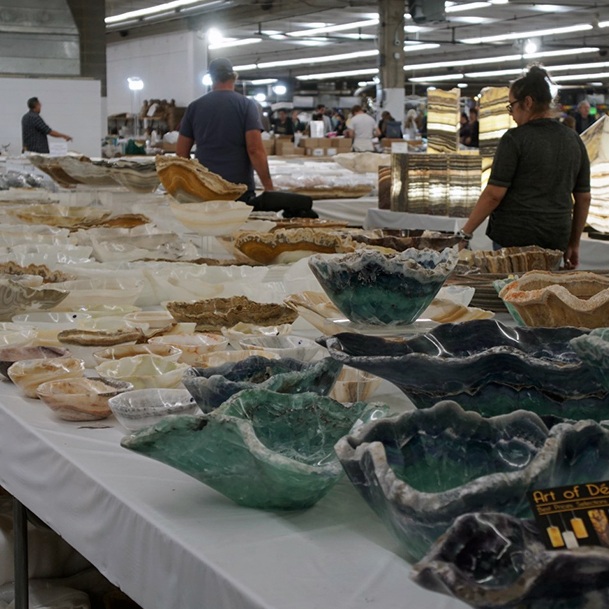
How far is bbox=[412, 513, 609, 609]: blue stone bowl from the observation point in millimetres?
626

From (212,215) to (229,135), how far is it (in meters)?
1.84

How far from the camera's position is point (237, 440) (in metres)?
Answer: 0.93

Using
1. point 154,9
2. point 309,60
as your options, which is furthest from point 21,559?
point 309,60

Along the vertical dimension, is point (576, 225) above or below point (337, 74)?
below

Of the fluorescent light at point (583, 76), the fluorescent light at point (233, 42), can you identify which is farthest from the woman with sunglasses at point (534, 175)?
the fluorescent light at point (583, 76)

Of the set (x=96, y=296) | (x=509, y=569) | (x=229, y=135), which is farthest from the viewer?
(x=229, y=135)

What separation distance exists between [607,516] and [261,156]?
4.16 m

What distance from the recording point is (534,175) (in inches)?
142

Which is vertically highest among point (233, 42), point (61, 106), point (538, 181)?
point (233, 42)

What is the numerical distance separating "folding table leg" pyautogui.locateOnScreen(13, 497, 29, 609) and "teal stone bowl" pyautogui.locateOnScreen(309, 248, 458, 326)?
0.54 metres

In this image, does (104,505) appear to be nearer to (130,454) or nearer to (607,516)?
(130,454)

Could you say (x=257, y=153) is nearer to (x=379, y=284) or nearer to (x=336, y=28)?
(x=379, y=284)

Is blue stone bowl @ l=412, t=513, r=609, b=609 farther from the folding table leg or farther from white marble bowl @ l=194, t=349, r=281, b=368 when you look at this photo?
the folding table leg

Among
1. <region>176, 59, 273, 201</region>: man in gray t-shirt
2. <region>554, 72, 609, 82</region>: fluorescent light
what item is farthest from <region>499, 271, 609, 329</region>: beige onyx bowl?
<region>554, 72, 609, 82</region>: fluorescent light
